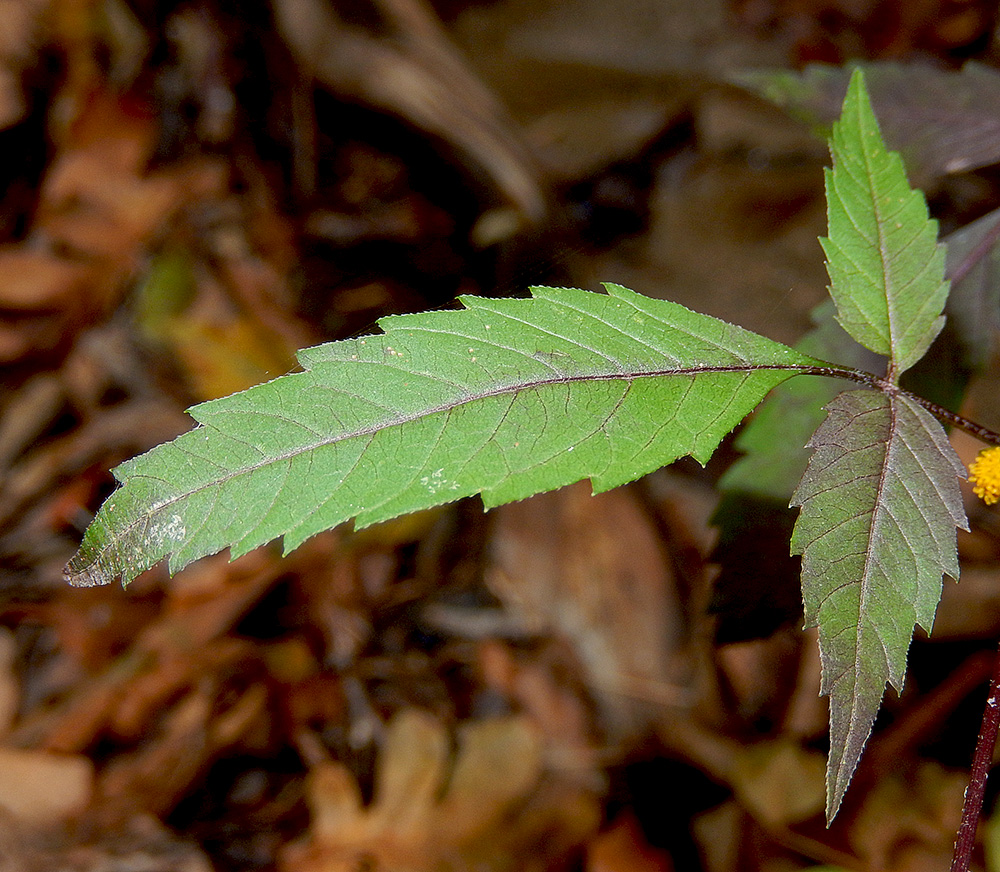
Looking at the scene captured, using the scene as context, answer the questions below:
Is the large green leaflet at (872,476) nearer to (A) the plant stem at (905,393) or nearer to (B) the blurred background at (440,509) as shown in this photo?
(A) the plant stem at (905,393)

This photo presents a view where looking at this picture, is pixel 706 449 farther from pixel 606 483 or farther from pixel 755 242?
pixel 755 242

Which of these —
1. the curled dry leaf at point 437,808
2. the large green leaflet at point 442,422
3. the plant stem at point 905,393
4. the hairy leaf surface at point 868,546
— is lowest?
the curled dry leaf at point 437,808

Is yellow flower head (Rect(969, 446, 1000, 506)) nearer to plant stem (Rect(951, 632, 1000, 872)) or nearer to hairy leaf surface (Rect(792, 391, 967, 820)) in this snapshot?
hairy leaf surface (Rect(792, 391, 967, 820))

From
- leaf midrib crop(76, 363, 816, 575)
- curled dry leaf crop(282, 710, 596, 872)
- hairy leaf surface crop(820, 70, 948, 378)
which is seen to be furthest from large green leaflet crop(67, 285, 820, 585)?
curled dry leaf crop(282, 710, 596, 872)

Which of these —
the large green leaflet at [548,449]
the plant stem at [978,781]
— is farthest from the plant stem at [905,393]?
the plant stem at [978,781]

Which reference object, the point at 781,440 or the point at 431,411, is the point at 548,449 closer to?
the point at 431,411

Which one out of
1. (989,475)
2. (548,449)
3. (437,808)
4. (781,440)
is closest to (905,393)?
(989,475)
